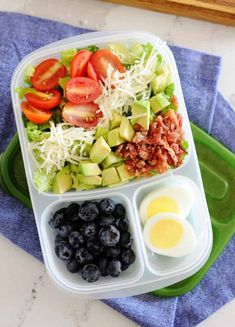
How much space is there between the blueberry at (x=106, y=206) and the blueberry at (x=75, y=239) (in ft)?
0.28

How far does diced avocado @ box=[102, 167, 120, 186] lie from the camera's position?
4.97 ft

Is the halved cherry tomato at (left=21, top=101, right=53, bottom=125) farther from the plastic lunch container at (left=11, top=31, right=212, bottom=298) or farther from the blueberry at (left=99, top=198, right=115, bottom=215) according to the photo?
the blueberry at (left=99, top=198, right=115, bottom=215)

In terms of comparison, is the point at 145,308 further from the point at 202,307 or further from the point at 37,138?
the point at 37,138

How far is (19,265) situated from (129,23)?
29.6 inches

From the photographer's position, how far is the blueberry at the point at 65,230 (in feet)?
5.06

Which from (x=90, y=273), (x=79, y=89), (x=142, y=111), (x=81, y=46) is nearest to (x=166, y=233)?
(x=90, y=273)

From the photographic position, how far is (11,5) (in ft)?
5.69

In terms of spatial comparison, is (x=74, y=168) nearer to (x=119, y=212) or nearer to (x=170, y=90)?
(x=119, y=212)

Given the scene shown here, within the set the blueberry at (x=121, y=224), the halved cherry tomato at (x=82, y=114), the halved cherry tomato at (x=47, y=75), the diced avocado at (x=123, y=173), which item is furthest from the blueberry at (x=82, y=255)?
the halved cherry tomato at (x=47, y=75)

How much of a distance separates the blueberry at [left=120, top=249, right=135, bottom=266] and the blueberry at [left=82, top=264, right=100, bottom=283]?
0.07 m

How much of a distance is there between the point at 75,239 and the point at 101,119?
0.31 metres

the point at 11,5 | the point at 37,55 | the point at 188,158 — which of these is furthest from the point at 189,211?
the point at 11,5

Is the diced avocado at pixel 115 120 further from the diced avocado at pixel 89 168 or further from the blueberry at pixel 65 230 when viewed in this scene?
the blueberry at pixel 65 230

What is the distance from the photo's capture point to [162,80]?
151cm
